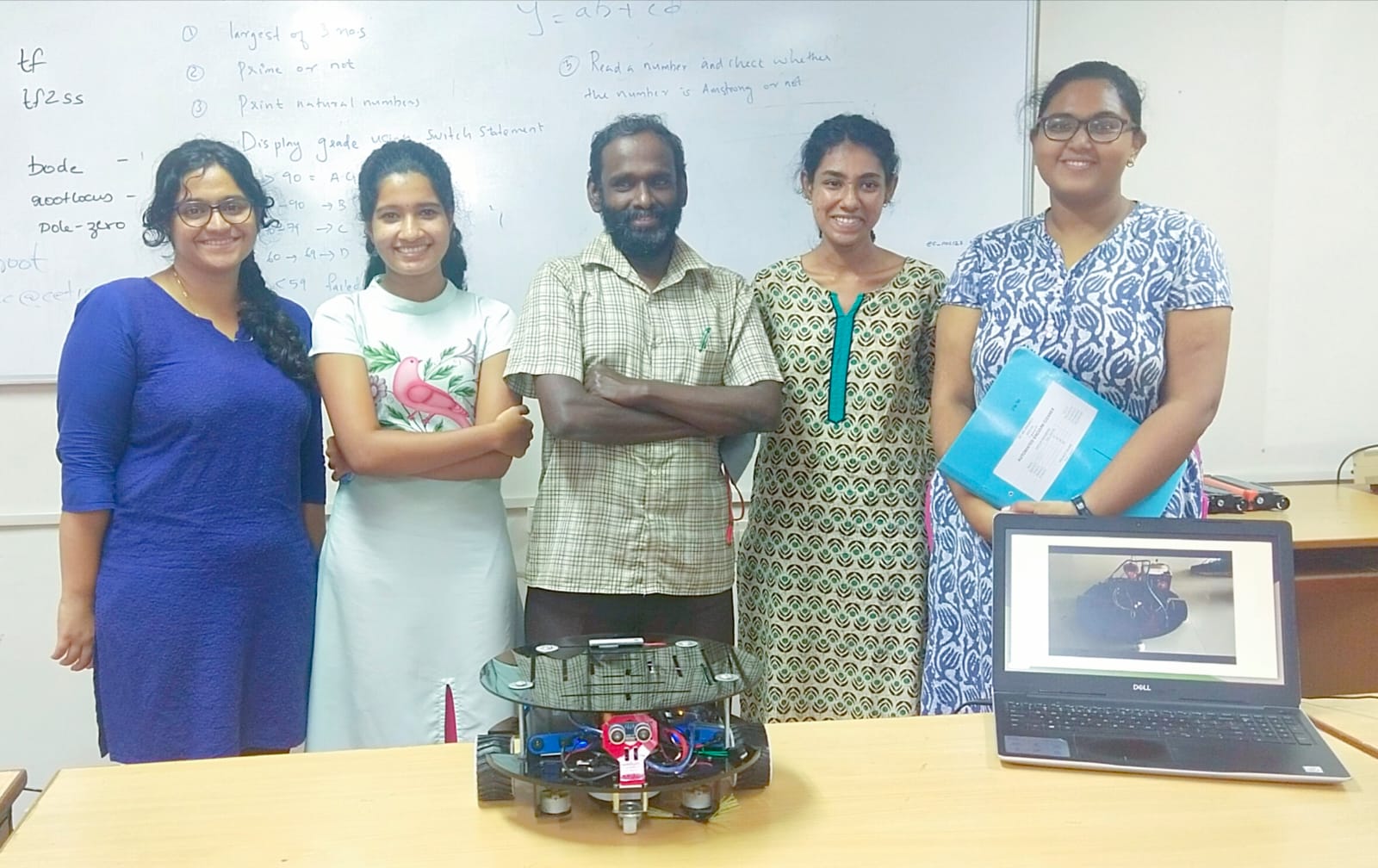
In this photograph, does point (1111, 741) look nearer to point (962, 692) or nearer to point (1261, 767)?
point (1261, 767)

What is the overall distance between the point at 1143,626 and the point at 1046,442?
0.45m

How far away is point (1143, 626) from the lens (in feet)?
4.62

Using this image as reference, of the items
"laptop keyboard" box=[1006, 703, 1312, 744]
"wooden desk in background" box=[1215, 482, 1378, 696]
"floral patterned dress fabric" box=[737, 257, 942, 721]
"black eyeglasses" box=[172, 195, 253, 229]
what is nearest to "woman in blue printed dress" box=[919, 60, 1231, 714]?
"floral patterned dress fabric" box=[737, 257, 942, 721]

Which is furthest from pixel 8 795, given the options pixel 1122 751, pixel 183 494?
pixel 1122 751

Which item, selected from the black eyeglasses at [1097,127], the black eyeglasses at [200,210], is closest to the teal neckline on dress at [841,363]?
the black eyeglasses at [1097,127]

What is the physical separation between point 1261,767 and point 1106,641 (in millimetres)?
235

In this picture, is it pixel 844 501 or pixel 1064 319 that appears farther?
pixel 844 501

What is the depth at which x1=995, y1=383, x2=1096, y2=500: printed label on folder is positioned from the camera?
5.81ft

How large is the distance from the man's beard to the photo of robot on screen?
1.01 m

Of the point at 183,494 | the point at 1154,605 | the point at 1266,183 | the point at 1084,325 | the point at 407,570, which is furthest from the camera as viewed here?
the point at 1266,183

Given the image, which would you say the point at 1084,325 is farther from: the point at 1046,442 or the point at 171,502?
the point at 171,502

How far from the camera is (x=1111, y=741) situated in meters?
1.31

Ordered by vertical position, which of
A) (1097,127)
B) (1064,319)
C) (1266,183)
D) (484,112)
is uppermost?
(484,112)

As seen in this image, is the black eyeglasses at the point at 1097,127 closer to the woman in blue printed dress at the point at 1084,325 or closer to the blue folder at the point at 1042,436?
the woman in blue printed dress at the point at 1084,325
